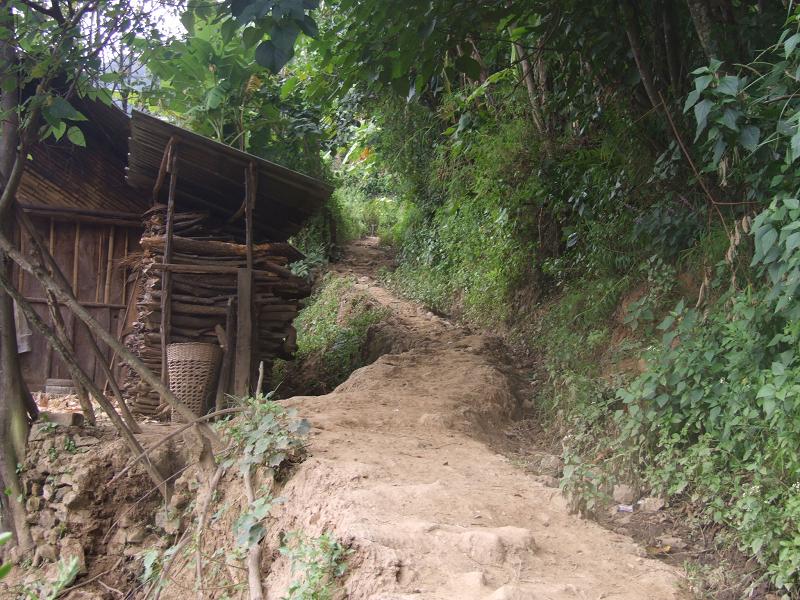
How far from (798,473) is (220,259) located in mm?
5974

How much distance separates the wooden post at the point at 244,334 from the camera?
25.0ft

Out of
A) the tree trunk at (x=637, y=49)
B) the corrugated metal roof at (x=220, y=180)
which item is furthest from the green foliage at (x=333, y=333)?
the tree trunk at (x=637, y=49)

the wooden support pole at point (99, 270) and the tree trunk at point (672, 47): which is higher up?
the tree trunk at point (672, 47)

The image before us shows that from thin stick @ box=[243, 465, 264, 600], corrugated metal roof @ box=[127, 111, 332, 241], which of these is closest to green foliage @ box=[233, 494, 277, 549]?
thin stick @ box=[243, 465, 264, 600]

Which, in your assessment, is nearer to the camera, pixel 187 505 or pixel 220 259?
pixel 187 505

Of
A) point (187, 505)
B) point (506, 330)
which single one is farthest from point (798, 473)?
point (506, 330)

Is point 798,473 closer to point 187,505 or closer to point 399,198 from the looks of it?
point 187,505

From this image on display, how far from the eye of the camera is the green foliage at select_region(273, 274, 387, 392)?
9.56 meters

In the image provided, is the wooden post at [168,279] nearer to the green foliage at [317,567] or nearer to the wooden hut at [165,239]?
the wooden hut at [165,239]

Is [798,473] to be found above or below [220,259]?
below

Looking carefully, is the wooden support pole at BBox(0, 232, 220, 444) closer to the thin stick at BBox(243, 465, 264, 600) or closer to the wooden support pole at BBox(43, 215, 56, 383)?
the thin stick at BBox(243, 465, 264, 600)

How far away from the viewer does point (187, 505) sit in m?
5.02

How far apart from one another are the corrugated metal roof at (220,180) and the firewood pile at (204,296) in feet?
1.23

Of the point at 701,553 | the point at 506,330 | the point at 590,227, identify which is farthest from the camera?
the point at 506,330
